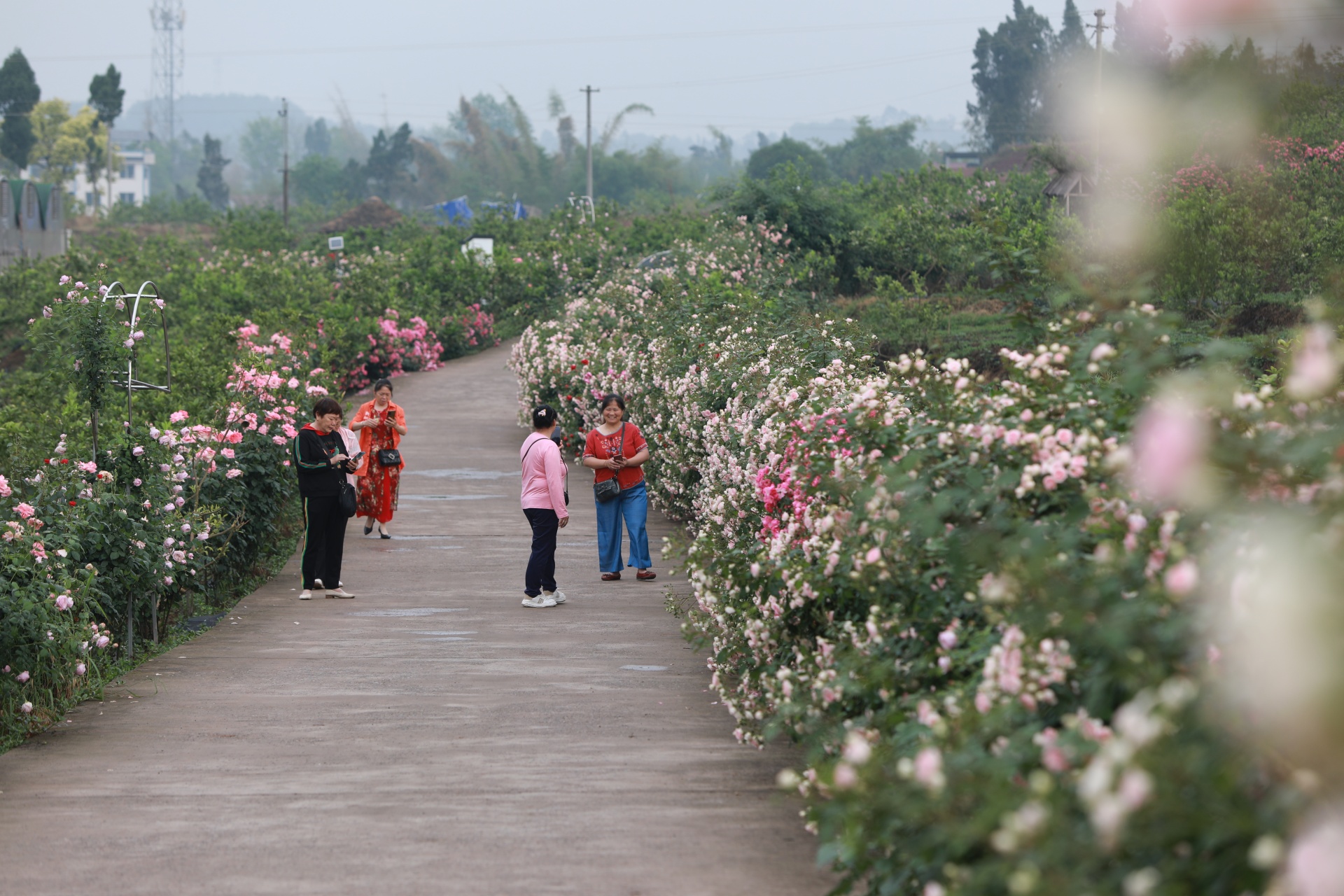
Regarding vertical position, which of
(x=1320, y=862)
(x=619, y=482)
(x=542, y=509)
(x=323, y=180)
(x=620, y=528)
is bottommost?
(x=620, y=528)

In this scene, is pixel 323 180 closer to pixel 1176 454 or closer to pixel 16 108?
pixel 16 108

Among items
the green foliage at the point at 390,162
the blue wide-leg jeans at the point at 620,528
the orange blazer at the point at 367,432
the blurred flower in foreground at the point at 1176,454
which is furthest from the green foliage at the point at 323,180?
the blurred flower in foreground at the point at 1176,454

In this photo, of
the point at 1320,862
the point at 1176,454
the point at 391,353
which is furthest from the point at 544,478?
the point at 391,353

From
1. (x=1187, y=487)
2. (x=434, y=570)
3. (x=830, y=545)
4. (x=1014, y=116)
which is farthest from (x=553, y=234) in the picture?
(x=1014, y=116)

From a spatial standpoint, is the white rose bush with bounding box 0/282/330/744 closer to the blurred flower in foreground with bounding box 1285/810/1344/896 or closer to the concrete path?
the concrete path

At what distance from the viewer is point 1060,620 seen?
10.1 ft

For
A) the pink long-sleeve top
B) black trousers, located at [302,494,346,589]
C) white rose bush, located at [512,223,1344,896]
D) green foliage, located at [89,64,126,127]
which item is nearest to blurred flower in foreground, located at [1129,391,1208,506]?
white rose bush, located at [512,223,1344,896]

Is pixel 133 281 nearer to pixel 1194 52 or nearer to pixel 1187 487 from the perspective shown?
pixel 1194 52

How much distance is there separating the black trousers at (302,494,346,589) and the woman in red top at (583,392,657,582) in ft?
6.38

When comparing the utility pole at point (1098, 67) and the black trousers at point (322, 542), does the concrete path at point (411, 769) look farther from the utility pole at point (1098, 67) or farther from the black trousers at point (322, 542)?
the utility pole at point (1098, 67)

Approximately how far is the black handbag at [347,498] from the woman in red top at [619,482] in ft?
5.81

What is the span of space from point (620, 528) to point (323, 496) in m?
2.33

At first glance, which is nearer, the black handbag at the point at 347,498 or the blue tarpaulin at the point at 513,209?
the black handbag at the point at 347,498

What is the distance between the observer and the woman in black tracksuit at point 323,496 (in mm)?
10375
